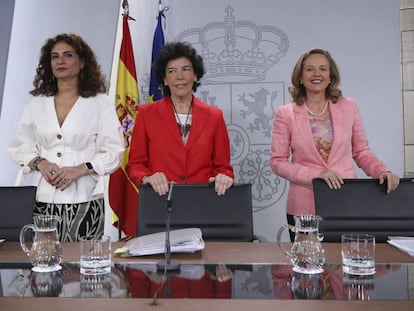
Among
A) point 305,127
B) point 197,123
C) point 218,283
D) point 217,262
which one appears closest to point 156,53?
point 197,123

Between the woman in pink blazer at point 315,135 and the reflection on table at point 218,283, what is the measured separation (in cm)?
121

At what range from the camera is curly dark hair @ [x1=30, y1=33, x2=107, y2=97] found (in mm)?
2984

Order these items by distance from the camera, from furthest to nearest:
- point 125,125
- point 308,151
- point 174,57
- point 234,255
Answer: point 125,125 → point 174,57 → point 308,151 → point 234,255

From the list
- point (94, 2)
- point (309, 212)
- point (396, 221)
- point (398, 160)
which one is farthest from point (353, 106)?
point (94, 2)

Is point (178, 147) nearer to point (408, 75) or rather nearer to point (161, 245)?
point (161, 245)

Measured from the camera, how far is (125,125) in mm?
3855

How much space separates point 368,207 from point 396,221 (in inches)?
5.4

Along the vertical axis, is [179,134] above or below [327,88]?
below

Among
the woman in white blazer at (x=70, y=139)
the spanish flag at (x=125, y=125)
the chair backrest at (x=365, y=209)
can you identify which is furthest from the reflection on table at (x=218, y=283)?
the spanish flag at (x=125, y=125)

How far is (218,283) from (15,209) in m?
Result: 1.30

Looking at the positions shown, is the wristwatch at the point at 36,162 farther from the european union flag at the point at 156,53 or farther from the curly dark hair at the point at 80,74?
the european union flag at the point at 156,53

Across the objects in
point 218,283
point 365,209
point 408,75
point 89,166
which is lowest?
point 218,283

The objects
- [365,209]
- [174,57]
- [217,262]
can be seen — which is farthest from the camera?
[174,57]

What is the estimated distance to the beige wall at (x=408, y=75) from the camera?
155 inches
